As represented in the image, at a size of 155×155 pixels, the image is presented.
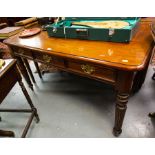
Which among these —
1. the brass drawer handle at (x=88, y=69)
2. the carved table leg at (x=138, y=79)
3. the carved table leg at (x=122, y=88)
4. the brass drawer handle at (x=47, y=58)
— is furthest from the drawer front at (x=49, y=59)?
the carved table leg at (x=138, y=79)

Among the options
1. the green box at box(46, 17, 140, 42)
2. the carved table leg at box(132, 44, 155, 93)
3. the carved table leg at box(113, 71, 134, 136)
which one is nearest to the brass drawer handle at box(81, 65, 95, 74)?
the carved table leg at box(113, 71, 134, 136)

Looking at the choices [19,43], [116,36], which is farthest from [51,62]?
[116,36]

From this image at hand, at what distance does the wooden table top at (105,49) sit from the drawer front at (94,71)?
7cm

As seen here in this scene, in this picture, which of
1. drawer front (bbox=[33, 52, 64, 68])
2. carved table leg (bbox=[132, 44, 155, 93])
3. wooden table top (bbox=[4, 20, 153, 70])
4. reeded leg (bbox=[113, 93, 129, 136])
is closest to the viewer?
wooden table top (bbox=[4, 20, 153, 70])

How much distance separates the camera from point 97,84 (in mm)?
1820

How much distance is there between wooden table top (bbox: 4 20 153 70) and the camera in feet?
2.65

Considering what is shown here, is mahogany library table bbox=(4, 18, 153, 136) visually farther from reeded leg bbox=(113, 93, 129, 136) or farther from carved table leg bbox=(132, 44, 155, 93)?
carved table leg bbox=(132, 44, 155, 93)

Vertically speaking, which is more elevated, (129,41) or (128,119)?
(129,41)

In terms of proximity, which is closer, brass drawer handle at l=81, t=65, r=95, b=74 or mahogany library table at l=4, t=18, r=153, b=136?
mahogany library table at l=4, t=18, r=153, b=136

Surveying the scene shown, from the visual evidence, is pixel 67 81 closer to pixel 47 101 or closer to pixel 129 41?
pixel 47 101

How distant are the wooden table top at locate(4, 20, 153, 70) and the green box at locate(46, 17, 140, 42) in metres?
0.04

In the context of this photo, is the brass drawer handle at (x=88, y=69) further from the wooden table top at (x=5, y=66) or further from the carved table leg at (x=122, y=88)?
the wooden table top at (x=5, y=66)

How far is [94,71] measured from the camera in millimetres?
941
